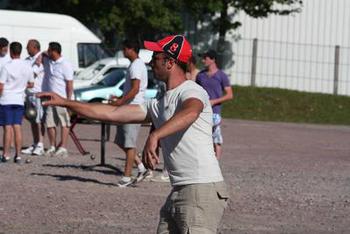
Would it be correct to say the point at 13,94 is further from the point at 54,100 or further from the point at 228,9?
the point at 228,9

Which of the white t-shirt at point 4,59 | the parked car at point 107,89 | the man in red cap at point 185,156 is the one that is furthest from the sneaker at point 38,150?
the man in red cap at point 185,156

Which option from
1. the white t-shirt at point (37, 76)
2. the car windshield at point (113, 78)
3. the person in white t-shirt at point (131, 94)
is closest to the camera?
the person in white t-shirt at point (131, 94)

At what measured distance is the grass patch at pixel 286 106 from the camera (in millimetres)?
31734

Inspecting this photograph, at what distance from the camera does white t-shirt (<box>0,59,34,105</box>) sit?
51.2ft

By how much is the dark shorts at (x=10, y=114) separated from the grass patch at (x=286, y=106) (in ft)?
52.5

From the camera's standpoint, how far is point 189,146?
6.77 meters

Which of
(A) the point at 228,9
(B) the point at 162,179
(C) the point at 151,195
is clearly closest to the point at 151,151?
(C) the point at 151,195

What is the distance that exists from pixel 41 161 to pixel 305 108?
18.3 metres

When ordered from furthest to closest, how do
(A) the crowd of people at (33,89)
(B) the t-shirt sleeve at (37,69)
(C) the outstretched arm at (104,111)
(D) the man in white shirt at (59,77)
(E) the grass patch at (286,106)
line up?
(E) the grass patch at (286,106) → (B) the t-shirt sleeve at (37,69) → (D) the man in white shirt at (59,77) → (A) the crowd of people at (33,89) → (C) the outstretched arm at (104,111)

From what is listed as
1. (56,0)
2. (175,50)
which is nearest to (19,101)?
(175,50)

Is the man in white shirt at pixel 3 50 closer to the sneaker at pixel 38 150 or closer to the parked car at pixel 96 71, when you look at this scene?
the sneaker at pixel 38 150

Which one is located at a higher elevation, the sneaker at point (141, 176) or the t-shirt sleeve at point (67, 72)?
the t-shirt sleeve at point (67, 72)

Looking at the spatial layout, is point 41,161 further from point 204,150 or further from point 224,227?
point 204,150

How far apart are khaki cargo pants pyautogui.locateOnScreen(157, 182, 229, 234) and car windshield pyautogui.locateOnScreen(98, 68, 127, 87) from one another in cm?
→ 2017
